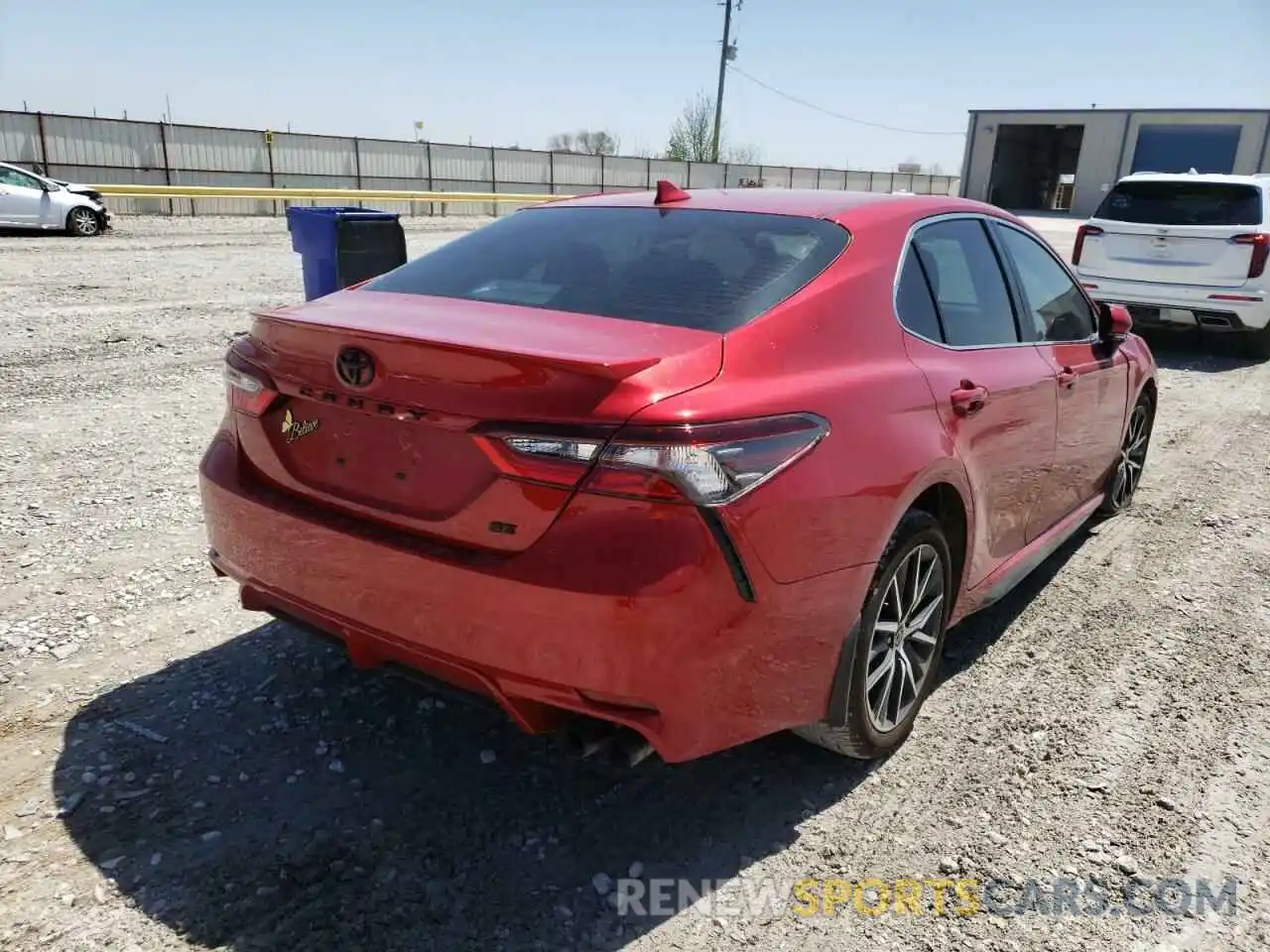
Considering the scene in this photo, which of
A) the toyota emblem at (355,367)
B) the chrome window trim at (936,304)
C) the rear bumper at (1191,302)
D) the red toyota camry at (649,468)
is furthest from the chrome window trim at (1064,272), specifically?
the rear bumper at (1191,302)

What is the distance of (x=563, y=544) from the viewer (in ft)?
7.13

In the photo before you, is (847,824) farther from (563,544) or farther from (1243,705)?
(1243,705)

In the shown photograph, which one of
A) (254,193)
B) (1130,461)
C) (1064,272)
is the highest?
(1064,272)

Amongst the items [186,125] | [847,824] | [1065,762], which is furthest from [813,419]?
[186,125]

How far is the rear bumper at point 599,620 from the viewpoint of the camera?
7.02ft

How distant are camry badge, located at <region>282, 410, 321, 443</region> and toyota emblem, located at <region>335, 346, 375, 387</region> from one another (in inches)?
7.6

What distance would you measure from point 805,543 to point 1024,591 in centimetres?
251

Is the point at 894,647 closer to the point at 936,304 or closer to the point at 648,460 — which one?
the point at 936,304

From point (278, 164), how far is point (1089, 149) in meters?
36.7

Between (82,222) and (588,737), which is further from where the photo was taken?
(82,222)

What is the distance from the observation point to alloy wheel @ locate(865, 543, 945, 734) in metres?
2.83

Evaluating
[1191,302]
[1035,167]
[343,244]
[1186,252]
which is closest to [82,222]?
[343,244]

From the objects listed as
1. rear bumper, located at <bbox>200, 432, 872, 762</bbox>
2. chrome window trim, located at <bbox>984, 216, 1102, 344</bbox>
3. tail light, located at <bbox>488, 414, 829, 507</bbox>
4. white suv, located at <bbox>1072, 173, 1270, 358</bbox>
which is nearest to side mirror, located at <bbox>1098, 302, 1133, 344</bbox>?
chrome window trim, located at <bbox>984, 216, 1102, 344</bbox>

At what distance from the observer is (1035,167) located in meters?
50.2
